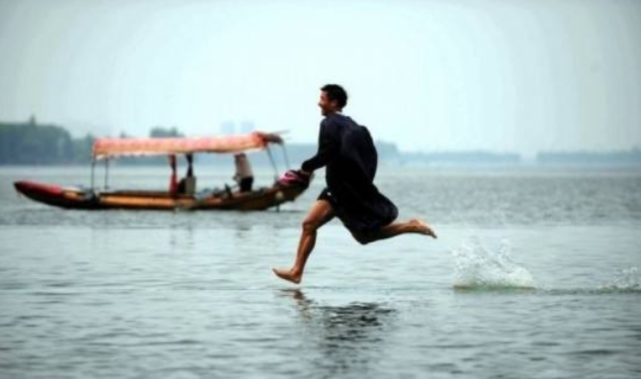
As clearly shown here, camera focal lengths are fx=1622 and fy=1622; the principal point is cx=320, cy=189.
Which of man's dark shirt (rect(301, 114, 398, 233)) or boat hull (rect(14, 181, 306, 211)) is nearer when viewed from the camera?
man's dark shirt (rect(301, 114, 398, 233))

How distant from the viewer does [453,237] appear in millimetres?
29828

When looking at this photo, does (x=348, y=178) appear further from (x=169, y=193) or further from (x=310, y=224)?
(x=169, y=193)

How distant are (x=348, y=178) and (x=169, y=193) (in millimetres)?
32919

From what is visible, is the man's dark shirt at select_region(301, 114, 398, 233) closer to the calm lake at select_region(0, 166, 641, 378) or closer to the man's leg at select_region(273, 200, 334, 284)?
the man's leg at select_region(273, 200, 334, 284)

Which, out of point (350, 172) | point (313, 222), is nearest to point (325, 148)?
point (350, 172)

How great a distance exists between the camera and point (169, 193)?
46875 mm

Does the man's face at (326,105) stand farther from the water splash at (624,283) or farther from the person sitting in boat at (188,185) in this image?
the person sitting in boat at (188,185)

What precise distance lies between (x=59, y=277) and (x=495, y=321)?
6549mm

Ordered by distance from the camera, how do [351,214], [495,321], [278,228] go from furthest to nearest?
[278,228]
[351,214]
[495,321]

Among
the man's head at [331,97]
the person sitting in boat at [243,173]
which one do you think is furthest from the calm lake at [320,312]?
the person sitting in boat at [243,173]

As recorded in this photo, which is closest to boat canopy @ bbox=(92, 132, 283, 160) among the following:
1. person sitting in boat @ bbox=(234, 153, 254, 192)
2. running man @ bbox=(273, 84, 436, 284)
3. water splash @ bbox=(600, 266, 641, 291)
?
person sitting in boat @ bbox=(234, 153, 254, 192)

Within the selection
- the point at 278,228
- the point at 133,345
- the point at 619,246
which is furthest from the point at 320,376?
the point at 278,228

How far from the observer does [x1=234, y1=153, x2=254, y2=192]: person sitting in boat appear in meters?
47.1

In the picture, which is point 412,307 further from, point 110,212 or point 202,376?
point 110,212
